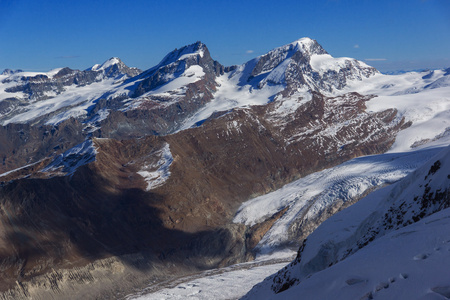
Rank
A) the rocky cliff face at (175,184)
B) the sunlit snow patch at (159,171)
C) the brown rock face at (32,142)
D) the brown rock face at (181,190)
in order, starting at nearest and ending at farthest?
the brown rock face at (181,190) < the rocky cliff face at (175,184) < the sunlit snow patch at (159,171) < the brown rock face at (32,142)

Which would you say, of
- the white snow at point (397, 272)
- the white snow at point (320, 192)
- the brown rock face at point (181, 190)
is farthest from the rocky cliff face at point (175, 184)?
the white snow at point (397, 272)

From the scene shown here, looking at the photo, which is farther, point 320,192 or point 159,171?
point 159,171

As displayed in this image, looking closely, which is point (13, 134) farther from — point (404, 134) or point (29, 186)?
point (404, 134)

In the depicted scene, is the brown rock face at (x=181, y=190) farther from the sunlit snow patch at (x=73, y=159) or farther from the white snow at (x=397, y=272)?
the white snow at (x=397, y=272)

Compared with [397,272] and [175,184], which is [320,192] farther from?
[397,272]

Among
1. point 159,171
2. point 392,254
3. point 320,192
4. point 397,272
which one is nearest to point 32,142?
point 159,171

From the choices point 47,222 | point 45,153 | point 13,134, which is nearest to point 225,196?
point 47,222
